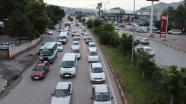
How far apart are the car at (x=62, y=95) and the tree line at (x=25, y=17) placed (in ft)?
82.1

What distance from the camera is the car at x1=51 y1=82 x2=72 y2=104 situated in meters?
18.4

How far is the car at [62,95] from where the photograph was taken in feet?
60.5

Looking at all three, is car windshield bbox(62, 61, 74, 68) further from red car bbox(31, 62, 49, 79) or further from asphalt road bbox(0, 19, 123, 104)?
red car bbox(31, 62, 49, 79)

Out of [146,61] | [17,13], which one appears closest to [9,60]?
[17,13]

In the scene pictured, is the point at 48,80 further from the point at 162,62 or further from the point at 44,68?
the point at 162,62

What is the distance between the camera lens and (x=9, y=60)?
33.9 metres

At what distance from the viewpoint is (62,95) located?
19312 millimetres

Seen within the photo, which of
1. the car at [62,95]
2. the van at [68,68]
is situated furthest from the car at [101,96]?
the van at [68,68]

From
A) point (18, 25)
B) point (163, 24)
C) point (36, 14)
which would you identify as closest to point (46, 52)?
point (18, 25)

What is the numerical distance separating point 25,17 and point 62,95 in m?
27.4

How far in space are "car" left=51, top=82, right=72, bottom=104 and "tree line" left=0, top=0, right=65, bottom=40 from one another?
25037 millimetres

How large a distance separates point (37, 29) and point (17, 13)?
960 centimetres

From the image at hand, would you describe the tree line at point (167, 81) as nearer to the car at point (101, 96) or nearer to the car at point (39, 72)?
the car at point (101, 96)

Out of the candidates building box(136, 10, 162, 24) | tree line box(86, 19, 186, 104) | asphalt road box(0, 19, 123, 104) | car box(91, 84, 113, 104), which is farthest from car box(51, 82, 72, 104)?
building box(136, 10, 162, 24)
